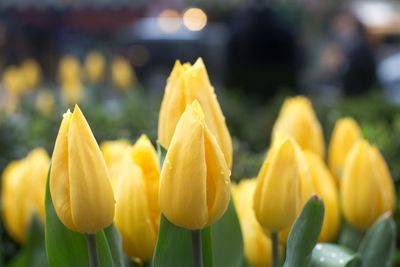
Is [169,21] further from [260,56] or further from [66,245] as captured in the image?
[66,245]

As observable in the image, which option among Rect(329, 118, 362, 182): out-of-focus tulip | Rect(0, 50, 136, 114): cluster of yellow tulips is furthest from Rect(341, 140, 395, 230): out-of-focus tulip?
Rect(0, 50, 136, 114): cluster of yellow tulips

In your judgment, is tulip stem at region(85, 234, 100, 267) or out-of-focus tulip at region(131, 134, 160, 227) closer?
tulip stem at region(85, 234, 100, 267)

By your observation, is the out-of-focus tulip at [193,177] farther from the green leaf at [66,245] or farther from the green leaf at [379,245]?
the green leaf at [379,245]

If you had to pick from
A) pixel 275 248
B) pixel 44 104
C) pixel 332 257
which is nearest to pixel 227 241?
pixel 275 248

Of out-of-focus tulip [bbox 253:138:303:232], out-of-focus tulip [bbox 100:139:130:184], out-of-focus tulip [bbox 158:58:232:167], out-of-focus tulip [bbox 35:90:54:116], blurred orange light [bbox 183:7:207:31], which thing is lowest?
out-of-focus tulip [bbox 35:90:54:116]

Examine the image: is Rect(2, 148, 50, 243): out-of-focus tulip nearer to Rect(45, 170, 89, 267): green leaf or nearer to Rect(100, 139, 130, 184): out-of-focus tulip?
Rect(100, 139, 130, 184): out-of-focus tulip

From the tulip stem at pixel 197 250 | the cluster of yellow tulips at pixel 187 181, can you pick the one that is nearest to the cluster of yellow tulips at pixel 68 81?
the cluster of yellow tulips at pixel 187 181

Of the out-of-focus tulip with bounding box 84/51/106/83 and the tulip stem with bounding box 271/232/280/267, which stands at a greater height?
the out-of-focus tulip with bounding box 84/51/106/83
